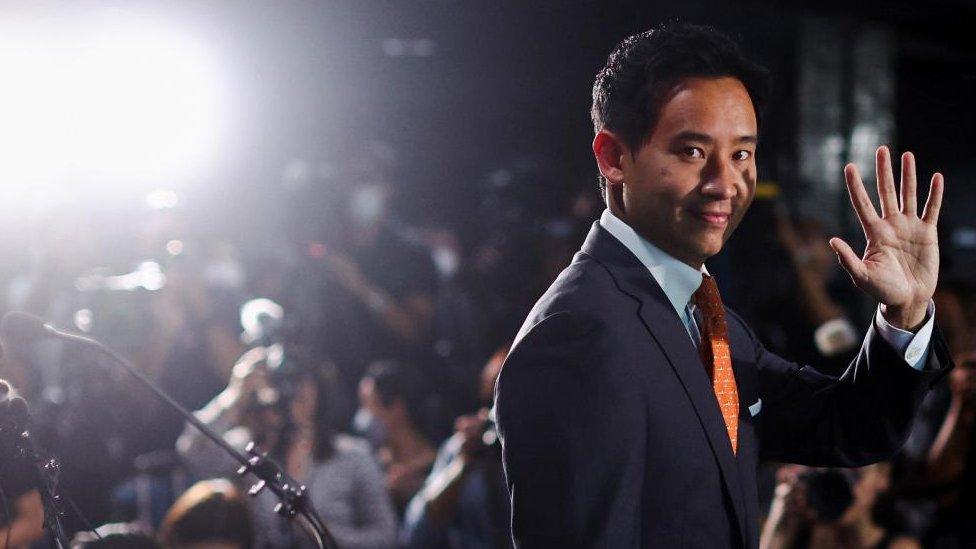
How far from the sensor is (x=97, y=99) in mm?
6398

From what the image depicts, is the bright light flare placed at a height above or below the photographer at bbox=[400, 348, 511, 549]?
above

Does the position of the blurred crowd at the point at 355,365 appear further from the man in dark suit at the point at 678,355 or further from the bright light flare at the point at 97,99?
the man in dark suit at the point at 678,355

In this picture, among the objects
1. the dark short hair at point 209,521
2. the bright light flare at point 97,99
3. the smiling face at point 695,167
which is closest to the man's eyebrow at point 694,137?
the smiling face at point 695,167

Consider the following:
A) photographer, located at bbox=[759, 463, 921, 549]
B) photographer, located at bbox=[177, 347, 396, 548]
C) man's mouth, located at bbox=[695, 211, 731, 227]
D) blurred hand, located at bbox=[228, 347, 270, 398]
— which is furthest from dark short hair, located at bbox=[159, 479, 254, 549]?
man's mouth, located at bbox=[695, 211, 731, 227]

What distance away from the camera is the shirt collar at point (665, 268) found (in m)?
1.87

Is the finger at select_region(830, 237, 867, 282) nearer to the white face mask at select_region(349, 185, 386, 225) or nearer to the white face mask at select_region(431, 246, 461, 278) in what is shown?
the white face mask at select_region(431, 246, 461, 278)

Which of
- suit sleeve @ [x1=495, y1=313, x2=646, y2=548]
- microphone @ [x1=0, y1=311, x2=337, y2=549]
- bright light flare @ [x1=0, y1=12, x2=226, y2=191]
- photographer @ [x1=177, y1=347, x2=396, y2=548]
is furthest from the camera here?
bright light flare @ [x1=0, y1=12, x2=226, y2=191]

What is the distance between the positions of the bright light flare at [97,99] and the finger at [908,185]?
15.6 feet

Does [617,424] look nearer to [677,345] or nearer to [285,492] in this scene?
[677,345]

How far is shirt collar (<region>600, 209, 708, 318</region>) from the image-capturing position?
1870 mm

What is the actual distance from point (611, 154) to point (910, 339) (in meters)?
0.55

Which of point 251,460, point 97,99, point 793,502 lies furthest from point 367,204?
point 251,460

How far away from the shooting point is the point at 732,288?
17.1ft

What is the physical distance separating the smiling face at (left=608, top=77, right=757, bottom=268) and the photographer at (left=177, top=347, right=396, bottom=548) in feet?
9.81
